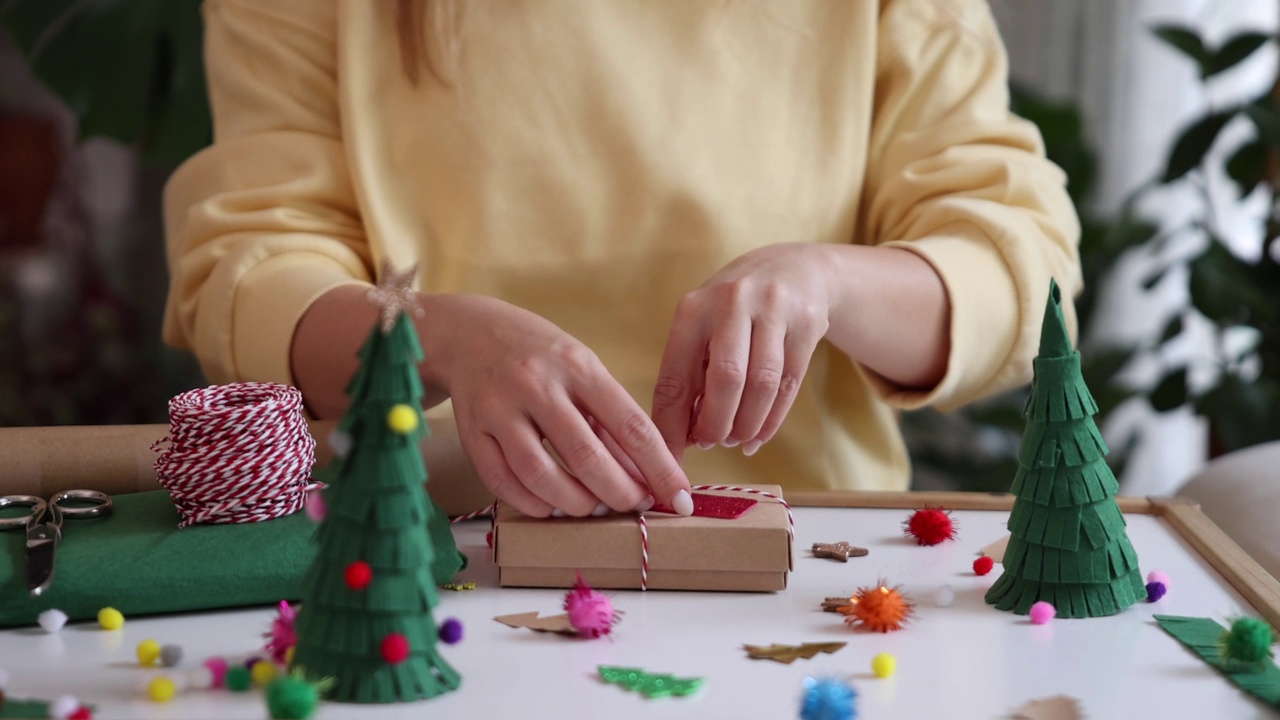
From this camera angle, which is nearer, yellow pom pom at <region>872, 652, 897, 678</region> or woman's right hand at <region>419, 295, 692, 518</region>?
yellow pom pom at <region>872, 652, 897, 678</region>

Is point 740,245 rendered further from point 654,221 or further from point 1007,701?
point 1007,701

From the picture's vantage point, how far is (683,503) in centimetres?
65

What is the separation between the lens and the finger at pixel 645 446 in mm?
655

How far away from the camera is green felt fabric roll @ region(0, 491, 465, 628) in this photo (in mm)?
584

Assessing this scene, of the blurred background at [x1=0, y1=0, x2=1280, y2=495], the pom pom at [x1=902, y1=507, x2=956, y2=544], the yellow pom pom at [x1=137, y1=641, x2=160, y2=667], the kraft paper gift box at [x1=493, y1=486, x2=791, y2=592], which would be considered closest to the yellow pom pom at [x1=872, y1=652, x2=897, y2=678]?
the kraft paper gift box at [x1=493, y1=486, x2=791, y2=592]

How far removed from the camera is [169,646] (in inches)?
21.0

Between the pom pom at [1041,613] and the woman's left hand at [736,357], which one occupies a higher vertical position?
the woman's left hand at [736,357]

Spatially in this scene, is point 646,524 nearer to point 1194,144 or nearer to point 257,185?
point 257,185

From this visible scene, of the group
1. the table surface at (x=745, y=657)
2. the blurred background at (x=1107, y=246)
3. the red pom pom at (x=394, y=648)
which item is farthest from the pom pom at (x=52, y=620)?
the blurred background at (x=1107, y=246)

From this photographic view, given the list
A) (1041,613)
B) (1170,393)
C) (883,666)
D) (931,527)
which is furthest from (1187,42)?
(883,666)

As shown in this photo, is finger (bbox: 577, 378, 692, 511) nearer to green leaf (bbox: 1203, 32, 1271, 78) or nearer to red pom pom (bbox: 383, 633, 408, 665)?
red pom pom (bbox: 383, 633, 408, 665)

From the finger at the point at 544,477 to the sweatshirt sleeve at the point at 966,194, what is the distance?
0.39m

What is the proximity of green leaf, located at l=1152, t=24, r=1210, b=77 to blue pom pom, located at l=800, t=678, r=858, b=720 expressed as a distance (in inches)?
61.9

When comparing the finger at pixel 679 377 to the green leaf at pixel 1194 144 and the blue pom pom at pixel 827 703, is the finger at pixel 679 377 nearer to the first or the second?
the blue pom pom at pixel 827 703
